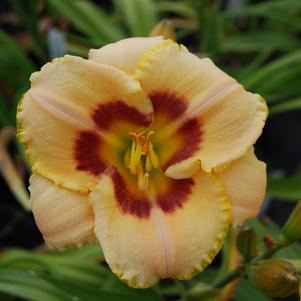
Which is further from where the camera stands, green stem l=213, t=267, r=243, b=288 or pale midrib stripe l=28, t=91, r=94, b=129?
green stem l=213, t=267, r=243, b=288

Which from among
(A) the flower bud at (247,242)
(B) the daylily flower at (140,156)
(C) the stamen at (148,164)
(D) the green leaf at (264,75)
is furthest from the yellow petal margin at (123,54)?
(D) the green leaf at (264,75)

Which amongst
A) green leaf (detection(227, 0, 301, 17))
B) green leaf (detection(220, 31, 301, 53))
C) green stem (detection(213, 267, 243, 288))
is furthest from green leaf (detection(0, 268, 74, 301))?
green leaf (detection(227, 0, 301, 17))

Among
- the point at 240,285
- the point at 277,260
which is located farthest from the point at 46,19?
the point at 277,260

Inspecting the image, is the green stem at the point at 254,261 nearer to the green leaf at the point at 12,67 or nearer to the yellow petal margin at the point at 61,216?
the yellow petal margin at the point at 61,216

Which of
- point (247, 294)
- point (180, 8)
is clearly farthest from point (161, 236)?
point (180, 8)

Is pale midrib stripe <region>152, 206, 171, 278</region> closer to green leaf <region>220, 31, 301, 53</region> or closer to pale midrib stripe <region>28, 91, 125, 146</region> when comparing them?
pale midrib stripe <region>28, 91, 125, 146</region>

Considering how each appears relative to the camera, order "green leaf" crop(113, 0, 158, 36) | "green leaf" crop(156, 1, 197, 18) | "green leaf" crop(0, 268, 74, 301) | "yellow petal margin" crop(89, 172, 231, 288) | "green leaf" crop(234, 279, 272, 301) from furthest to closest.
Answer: "green leaf" crop(156, 1, 197, 18) → "green leaf" crop(113, 0, 158, 36) → "green leaf" crop(234, 279, 272, 301) → "green leaf" crop(0, 268, 74, 301) → "yellow petal margin" crop(89, 172, 231, 288)

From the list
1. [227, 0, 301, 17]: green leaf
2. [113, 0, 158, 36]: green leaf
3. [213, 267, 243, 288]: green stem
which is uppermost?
[113, 0, 158, 36]: green leaf
